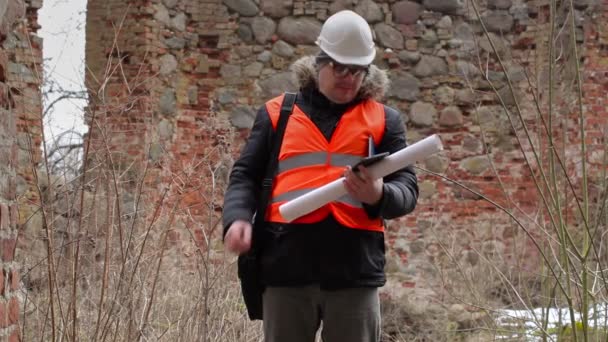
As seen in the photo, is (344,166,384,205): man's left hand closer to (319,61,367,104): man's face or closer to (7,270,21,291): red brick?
(319,61,367,104): man's face

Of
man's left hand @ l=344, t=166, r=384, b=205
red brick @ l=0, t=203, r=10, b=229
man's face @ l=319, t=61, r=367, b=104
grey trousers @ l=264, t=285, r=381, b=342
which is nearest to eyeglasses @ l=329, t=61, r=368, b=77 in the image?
man's face @ l=319, t=61, r=367, b=104

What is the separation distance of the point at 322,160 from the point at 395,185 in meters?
0.25

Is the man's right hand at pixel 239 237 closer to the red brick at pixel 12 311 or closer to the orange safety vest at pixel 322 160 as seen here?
the orange safety vest at pixel 322 160

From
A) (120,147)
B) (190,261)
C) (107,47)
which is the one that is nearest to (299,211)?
(190,261)

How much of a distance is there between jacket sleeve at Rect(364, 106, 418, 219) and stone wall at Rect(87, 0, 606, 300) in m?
5.64

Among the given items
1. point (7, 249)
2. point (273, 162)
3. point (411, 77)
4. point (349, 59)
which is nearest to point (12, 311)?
point (7, 249)

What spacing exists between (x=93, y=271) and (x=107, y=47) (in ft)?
13.2

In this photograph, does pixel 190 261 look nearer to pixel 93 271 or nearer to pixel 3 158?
pixel 93 271

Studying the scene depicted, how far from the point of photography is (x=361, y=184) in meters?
3.14

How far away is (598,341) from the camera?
4.84m

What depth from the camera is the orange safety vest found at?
3359mm

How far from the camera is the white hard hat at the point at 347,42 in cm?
345

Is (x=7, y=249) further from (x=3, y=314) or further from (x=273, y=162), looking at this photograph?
(x=273, y=162)

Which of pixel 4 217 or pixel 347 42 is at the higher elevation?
pixel 347 42
